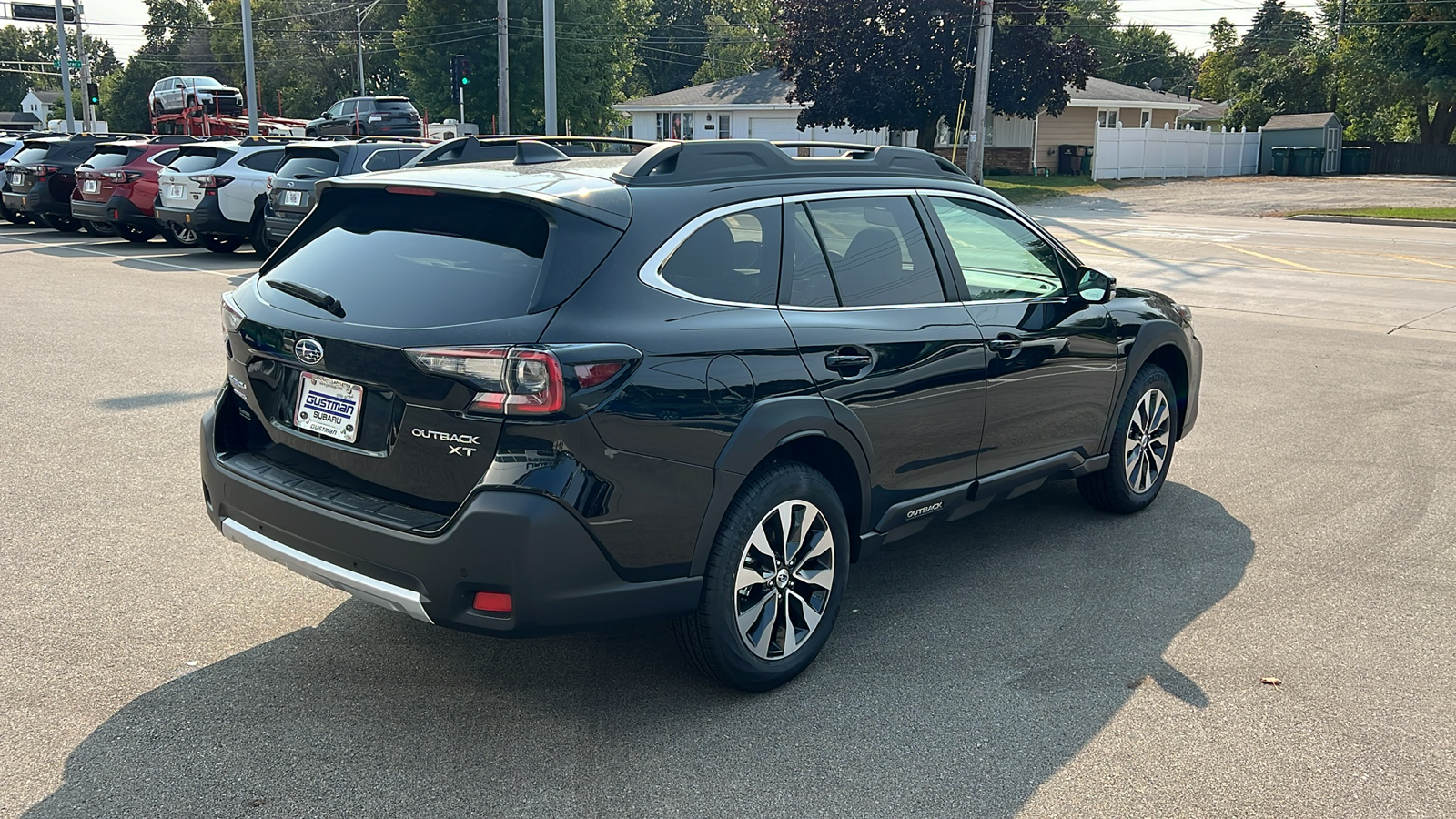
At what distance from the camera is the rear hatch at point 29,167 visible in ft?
70.7

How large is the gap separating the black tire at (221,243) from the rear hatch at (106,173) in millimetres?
1680

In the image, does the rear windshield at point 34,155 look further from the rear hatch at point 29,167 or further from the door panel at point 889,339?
the door panel at point 889,339

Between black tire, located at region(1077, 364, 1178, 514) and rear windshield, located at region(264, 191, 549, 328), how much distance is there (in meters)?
3.35

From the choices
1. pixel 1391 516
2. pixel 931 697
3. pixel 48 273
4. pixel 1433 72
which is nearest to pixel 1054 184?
pixel 1433 72

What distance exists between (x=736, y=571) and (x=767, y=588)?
0.70 feet

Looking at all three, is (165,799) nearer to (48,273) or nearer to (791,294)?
(791,294)

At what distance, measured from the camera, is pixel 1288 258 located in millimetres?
19875

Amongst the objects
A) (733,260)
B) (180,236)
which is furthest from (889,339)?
(180,236)

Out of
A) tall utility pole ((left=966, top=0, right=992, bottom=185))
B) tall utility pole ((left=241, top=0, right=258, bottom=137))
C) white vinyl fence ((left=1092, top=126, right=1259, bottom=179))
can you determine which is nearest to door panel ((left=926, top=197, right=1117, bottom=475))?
tall utility pole ((left=966, top=0, right=992, bottom=185))

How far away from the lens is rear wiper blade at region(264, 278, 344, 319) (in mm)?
3881

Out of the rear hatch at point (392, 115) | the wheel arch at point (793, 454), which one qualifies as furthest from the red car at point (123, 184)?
the rear hatch at point (392, 115)

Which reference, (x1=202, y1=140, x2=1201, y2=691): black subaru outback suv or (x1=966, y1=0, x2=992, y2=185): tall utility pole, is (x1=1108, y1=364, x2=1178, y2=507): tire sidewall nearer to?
(x1=202, y1=140, x2=1201, y2=691): black subaru outback suv

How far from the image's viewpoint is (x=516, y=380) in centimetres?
341

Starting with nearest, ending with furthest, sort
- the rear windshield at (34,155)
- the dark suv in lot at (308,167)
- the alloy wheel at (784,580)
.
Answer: the alloy wheel at (784,580) < the dark suv in lot at (308,167) < the rear windshield at (34,155)
